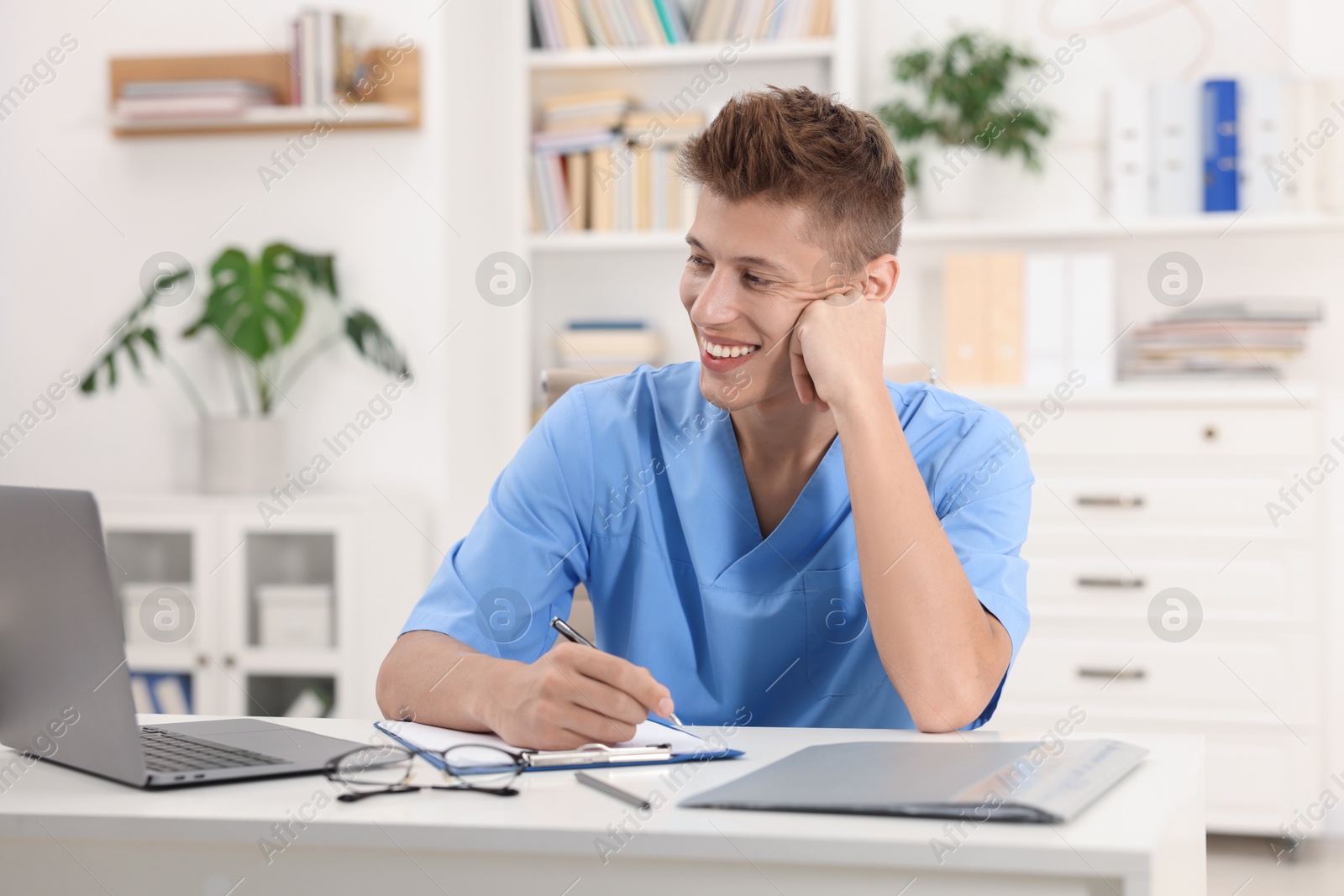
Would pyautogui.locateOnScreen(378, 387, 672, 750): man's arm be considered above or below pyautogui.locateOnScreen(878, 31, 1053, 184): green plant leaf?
below

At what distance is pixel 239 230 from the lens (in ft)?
10.1

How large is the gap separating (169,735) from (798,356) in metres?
0.75

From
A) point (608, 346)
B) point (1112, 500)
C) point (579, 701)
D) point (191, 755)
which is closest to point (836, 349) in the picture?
point (579, 701)

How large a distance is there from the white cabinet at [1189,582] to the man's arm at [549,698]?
1.96 meters

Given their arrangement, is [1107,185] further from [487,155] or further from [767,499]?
[767,499]

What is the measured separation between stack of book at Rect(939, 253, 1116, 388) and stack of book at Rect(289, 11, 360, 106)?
158cm

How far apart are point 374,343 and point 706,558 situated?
189 cm

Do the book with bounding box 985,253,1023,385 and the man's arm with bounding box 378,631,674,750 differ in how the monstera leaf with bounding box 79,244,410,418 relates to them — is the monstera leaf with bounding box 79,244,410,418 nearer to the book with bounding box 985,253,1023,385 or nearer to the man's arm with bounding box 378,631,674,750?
the book with bounding box 985,253,1023,385

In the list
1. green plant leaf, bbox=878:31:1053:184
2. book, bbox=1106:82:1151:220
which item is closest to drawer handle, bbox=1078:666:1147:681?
book, bbox=1106:82:1151:220

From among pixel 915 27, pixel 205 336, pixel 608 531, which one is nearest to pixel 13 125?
pixel 205 336

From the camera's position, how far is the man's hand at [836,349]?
1280 mm

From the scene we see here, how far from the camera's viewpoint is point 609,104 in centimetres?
323

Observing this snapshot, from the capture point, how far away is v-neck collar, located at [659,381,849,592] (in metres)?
1.31

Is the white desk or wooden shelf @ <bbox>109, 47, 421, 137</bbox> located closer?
the white desk
